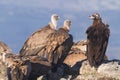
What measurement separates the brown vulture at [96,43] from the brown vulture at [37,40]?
447 centimetres

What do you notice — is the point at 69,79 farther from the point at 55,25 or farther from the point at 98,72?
the point at 55,25

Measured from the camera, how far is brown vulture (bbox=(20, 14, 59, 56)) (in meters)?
33.4

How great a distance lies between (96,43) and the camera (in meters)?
28.9

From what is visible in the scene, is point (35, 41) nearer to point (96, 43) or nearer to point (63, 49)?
point (63, 49)

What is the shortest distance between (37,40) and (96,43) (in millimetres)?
6474

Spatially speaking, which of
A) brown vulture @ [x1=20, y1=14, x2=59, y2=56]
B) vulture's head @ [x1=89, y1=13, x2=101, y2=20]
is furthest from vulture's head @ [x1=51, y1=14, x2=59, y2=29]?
vulture's head @ [x1=89, y1=13, x2=101, y2=20]

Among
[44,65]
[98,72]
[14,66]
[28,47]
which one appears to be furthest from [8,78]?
[28,47]

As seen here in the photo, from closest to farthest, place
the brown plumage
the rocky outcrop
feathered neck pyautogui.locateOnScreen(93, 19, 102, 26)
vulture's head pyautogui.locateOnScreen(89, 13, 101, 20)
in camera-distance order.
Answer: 1. the rocky outcrop
2. feathered neck pyautogui.locateOnScreen(93, 19, 102, 26)
3. vulture's head pyautogui.locateOnScreen(89, 13, 101, 20)
4. the brown plumage

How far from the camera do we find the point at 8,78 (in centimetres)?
2581

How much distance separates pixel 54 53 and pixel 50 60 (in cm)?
54

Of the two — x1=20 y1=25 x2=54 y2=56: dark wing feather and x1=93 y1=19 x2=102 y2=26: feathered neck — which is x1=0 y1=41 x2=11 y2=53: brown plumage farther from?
x1=93 y1=19 x2=102 y2=26: feathered neck

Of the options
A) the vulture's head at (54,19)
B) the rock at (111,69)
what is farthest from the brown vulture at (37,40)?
the rock at (111,69)

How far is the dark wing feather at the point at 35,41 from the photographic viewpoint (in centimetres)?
3350

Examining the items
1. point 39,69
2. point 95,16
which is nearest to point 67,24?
point 95,16
